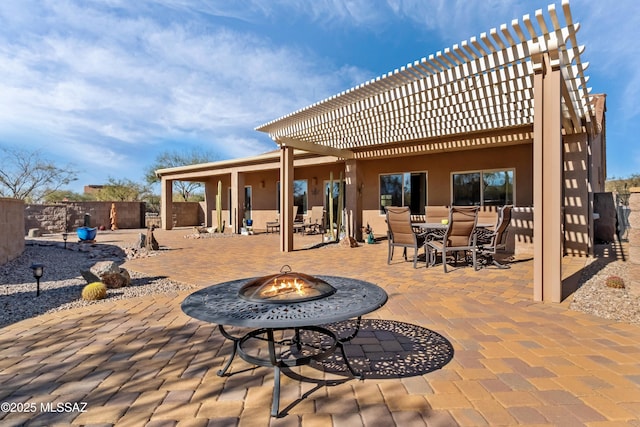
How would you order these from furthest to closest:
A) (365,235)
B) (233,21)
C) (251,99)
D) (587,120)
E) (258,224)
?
(251,99)
(258,224)
(365,235)
(233,21)
(587,120)

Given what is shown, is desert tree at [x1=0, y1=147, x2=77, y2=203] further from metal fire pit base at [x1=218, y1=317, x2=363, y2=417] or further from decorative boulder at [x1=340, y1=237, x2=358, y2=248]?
metal fire pit base at [x1=218, y1=317, x2=363, y2=417]

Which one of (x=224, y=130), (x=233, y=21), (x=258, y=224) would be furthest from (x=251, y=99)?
(x=224, y=130)

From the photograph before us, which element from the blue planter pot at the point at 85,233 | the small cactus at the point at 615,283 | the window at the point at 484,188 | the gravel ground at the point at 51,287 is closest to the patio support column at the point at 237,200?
the blue planter pot at the point at 85,233

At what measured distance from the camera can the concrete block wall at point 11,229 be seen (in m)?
5.79

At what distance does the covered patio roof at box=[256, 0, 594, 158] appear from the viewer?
3.65 metres

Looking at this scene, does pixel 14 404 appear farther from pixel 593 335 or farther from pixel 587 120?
pixel 587 120

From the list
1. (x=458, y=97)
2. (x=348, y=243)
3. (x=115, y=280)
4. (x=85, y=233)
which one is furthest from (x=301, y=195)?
(x=115, y=280)

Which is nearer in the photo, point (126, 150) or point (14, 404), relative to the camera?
point (14, 404)

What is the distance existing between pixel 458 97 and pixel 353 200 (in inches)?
193

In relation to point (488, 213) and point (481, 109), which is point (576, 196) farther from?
point (481, 109)

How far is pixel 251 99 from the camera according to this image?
1780 centimetres

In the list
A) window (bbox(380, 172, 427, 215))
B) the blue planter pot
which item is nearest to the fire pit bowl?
window (bbox(380, 172, 427, 215))

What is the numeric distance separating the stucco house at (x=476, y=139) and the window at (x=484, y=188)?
0.09ft

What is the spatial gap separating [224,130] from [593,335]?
2863cm
